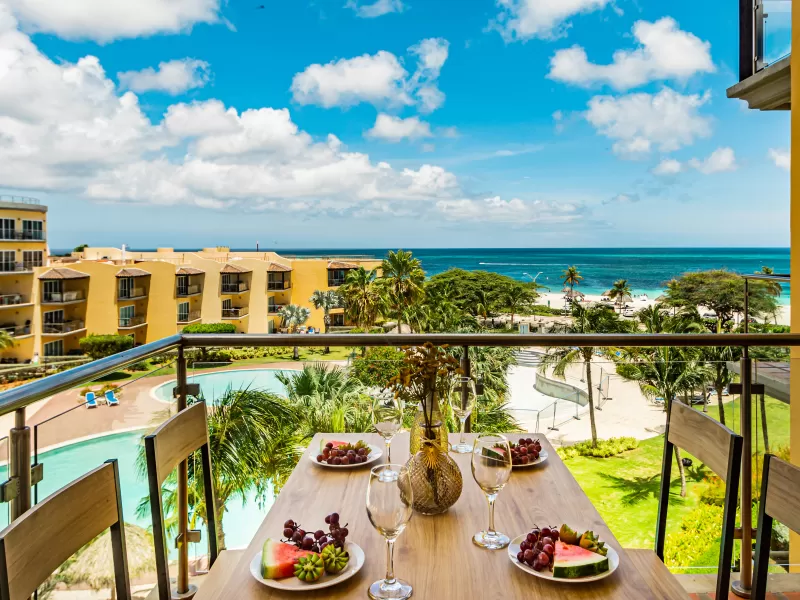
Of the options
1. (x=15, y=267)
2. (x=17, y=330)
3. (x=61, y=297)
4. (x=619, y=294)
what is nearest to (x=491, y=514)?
(x=15, y=267)

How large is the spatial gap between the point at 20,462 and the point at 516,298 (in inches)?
1646

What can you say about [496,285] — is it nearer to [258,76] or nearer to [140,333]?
Result: [140,333]

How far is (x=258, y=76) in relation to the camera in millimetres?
62938

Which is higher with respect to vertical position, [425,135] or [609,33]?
[609,33]

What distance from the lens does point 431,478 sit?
123cm

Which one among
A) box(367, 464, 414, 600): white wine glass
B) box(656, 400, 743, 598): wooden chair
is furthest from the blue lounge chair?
box(656, 400, 743, 598): wooden chair

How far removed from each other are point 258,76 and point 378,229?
21369 millimetres

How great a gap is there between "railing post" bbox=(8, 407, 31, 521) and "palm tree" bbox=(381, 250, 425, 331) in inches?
1161

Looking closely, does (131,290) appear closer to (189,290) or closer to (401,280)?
(189,290)

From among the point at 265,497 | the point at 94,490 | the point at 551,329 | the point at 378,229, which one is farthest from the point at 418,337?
the point at 378,229

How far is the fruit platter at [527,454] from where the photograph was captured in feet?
→ 4.99

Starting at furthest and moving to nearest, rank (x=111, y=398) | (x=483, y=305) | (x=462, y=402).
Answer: (x=483, y=305)
(x=111, y=398)
(x=462, y=402)

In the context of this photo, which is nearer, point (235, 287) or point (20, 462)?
point (20, 462)

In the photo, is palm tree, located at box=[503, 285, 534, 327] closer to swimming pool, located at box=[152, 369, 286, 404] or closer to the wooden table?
swimming pool, located at box=[152, 369, 286, 404]
